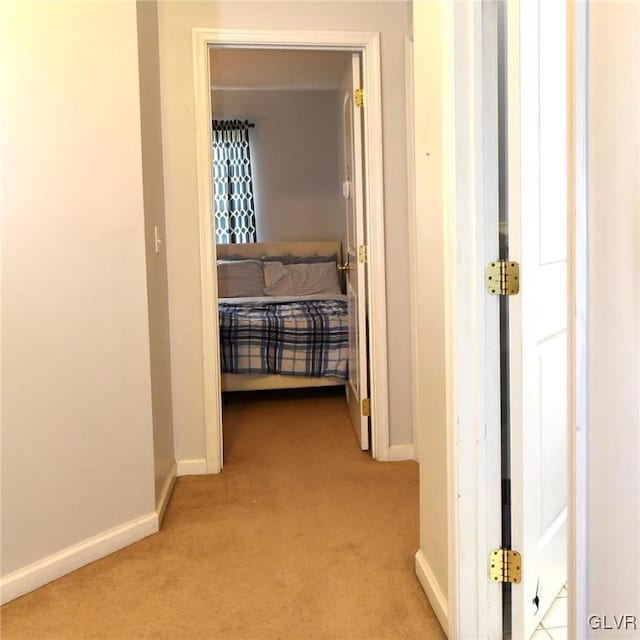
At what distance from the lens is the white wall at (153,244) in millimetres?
2488

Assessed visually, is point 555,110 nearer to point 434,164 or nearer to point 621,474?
point 434,164

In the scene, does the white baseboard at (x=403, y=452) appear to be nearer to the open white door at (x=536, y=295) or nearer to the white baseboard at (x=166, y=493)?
the white baseboard at (x=166, y=493)

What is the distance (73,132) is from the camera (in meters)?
2.13

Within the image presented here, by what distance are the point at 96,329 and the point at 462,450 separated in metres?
1.29

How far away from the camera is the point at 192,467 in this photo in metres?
3.10

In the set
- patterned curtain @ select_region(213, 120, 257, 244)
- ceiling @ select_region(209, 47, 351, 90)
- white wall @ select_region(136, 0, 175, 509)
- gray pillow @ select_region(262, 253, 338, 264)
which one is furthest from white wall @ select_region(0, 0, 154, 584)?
patterned curtain @ select_region(213, 120, 257, 244)

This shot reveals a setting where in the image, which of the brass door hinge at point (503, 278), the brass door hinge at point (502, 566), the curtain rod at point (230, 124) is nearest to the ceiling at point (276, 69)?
the curtain rod at point (230, 124)

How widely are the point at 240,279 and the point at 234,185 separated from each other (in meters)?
1.16

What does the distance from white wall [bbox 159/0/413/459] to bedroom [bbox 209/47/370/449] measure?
119cm

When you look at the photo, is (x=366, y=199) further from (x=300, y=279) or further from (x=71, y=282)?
(x=300, y=279)

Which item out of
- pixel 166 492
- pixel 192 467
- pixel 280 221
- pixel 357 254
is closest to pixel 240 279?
pixel 280 221

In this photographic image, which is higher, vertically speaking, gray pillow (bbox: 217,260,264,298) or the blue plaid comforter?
gray pillow (bbox: 217,260,264,298)

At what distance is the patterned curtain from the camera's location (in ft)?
20.4

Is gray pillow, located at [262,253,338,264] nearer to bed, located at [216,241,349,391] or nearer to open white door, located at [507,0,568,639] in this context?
bed, located at [216,241,349,391]
